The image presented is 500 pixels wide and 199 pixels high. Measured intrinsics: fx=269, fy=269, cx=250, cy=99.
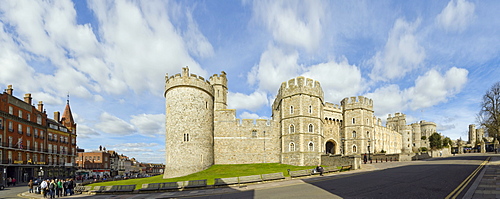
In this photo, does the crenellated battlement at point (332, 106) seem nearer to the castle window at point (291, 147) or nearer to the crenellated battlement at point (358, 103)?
the crenellated battlement at point (358, 103)

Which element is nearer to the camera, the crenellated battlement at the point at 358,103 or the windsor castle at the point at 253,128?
the windsor castle at the point at 253,128

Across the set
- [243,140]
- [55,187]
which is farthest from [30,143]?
[243,140]

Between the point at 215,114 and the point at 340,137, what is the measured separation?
23375 mm

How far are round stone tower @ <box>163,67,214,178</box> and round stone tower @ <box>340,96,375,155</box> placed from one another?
25.0m

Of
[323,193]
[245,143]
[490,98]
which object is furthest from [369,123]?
[323,193]

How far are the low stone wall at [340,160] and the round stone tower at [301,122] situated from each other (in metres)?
1.16

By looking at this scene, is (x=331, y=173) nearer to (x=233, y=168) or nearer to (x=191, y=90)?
(x=233, y=168)

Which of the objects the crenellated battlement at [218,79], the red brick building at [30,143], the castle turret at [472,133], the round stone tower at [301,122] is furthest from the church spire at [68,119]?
the castle turret at [472,133]

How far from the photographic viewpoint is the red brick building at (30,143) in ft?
140

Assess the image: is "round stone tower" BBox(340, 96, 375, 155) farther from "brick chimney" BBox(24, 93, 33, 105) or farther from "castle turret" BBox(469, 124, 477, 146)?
"castle turret" BBox(469, 124, 477, 146)

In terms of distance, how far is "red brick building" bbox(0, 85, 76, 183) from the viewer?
140 feet

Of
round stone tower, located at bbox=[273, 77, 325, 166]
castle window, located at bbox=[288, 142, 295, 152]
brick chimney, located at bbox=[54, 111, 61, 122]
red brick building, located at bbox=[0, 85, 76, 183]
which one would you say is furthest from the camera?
brick chimney, located at bbox=[54, 111, 61, 122]

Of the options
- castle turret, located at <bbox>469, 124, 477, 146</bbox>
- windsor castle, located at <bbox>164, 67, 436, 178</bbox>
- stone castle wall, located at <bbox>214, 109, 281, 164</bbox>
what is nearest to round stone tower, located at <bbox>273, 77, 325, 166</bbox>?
windsor castle, located at <bbox>164, 67, 436, 178</bbox>

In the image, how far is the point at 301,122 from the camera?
37188 millimetres
